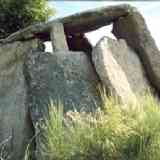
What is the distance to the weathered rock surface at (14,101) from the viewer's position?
7359 mm

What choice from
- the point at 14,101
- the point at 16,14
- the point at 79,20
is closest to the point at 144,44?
the point at 79,20

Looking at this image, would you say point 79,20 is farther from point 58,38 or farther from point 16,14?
point 16,14

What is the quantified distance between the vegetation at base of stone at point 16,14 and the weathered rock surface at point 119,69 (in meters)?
2.73

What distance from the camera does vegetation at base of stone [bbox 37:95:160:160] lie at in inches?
208

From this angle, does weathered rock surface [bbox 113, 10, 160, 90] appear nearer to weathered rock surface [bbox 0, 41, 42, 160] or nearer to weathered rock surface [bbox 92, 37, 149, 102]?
weathered rock surface [bbox 92, 37, 149, 102]

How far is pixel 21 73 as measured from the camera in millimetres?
8133

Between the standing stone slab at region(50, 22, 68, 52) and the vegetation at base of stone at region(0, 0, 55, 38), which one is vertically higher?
the vegetation at base of stone at region(0, 0, 55, 38)

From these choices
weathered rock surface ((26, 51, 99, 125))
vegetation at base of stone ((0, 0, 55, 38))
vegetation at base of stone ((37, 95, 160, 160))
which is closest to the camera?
vegetation at base of stone ((37, 95, 160, 160))

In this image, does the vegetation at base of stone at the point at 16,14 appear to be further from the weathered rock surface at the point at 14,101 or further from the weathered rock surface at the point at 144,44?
the weathered rock surface at the point at 144,44

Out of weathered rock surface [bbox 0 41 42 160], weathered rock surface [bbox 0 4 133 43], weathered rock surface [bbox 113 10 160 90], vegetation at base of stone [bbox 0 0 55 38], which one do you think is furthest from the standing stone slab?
vegetation at base of stone [bbox 0 0 55 38]

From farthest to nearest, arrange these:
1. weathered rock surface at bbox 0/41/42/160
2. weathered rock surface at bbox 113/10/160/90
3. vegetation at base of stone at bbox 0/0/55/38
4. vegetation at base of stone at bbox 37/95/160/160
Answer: vegetation at base of stone at bbox 0/0/55/38
weathered rock surface at bbox 113/10/160/90
weathered rock surface at bbox 0/41/42/160
vegetation at base of stone at bbox 37/95/160/160

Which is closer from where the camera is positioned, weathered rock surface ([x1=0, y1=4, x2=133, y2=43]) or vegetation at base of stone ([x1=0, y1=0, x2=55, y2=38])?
weathered rock surface ([x1=0, y1=4, x2=133, y2=43])

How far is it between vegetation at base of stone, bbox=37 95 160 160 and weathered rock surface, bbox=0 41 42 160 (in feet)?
5.51

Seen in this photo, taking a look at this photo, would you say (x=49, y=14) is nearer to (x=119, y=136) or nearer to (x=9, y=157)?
(x=9, y=157)
